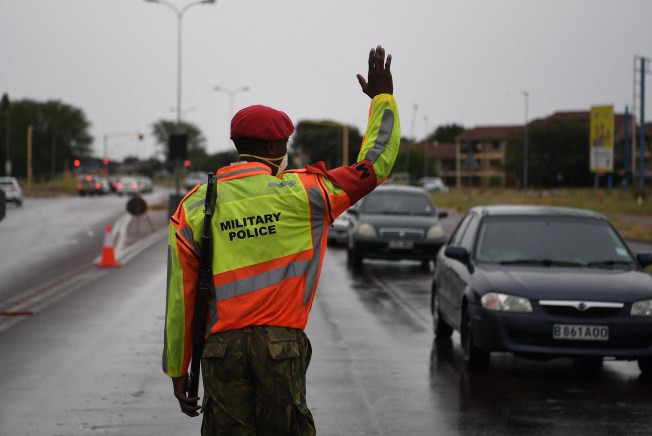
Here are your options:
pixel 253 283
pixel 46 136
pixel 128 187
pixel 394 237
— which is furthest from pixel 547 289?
pixel 46 136

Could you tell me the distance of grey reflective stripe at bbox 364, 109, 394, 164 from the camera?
394cm

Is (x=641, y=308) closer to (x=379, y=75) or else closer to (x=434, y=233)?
(x=379, y=75)

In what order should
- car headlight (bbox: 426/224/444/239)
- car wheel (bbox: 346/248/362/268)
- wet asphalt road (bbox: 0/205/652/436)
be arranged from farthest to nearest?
car wheel (bbox: 346/248/362/268)
car headlight (bbox: 426/224/444/239)
wet asphalt road (bbox: 0/205/652/436)

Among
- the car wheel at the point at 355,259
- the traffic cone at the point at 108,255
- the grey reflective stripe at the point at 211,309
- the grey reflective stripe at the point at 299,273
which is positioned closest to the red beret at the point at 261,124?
the grey reflective stripe at the point at 299,273

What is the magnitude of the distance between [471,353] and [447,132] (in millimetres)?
172613

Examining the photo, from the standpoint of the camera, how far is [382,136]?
13.1ft

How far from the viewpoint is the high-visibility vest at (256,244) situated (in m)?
3.76

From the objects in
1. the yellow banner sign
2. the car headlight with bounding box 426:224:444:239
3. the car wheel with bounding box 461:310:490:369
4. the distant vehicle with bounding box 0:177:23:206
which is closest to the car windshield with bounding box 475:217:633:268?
the car wheel with bounding box 461:310:490:369

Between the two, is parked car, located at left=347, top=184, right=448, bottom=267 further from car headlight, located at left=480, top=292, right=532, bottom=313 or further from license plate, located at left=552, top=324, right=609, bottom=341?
license plate, located at left=552, top=324, right=609, bottom=341

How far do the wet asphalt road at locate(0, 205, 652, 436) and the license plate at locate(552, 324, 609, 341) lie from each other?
39 centimetres

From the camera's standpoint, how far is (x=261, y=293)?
3.75m

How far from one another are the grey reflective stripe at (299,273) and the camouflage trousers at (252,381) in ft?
0.43

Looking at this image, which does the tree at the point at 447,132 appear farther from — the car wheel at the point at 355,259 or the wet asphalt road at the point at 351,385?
the wet asphalt road at the point at 351,385

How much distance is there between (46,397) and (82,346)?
270 cm
